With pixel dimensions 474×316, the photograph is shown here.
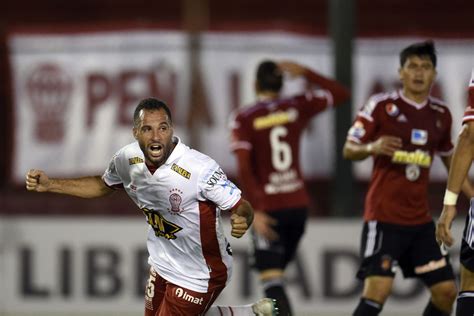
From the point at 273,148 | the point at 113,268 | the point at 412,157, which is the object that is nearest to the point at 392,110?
the point at 412,157

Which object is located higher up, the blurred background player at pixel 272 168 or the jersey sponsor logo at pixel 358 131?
the jersey sponsor logo at pixel 358 131

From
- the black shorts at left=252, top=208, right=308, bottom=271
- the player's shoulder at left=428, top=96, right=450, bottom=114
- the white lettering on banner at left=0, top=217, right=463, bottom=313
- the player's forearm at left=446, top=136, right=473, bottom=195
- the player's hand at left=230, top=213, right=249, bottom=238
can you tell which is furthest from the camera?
the white lettering on banner at left=0, top=217, right=463, bottom=313

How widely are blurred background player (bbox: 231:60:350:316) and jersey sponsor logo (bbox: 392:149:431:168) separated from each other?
5.23 feet

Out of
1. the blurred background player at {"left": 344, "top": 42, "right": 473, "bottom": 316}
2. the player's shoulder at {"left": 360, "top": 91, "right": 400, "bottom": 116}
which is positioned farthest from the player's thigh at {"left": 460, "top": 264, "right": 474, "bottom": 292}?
the player's shoulder at {"left": 360, "top": 91, "right": 400, "bottom": 116}

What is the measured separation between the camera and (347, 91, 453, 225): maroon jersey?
7.87m

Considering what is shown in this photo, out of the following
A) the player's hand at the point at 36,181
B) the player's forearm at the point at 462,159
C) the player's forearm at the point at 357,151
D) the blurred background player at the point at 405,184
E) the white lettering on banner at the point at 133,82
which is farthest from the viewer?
the white lettering on banner at the point at 133,82

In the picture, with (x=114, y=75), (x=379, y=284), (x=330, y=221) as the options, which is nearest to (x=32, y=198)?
(x=114, y=75)

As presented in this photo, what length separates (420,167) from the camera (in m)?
7.89

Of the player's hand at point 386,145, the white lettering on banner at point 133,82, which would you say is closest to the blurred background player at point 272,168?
the player's hand at point 386,145

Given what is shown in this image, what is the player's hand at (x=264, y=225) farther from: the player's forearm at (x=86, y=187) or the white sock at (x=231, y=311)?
the player's forearm at (x=86, y=187)

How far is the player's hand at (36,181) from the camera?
6.69m

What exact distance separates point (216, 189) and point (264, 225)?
288cm

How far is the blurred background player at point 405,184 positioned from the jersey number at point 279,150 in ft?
4.81

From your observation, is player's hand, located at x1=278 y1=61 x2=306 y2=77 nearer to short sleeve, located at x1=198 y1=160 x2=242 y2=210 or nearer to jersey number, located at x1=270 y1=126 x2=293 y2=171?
jersey number, located at x1=270 y1=126 x2=293 y2=171
